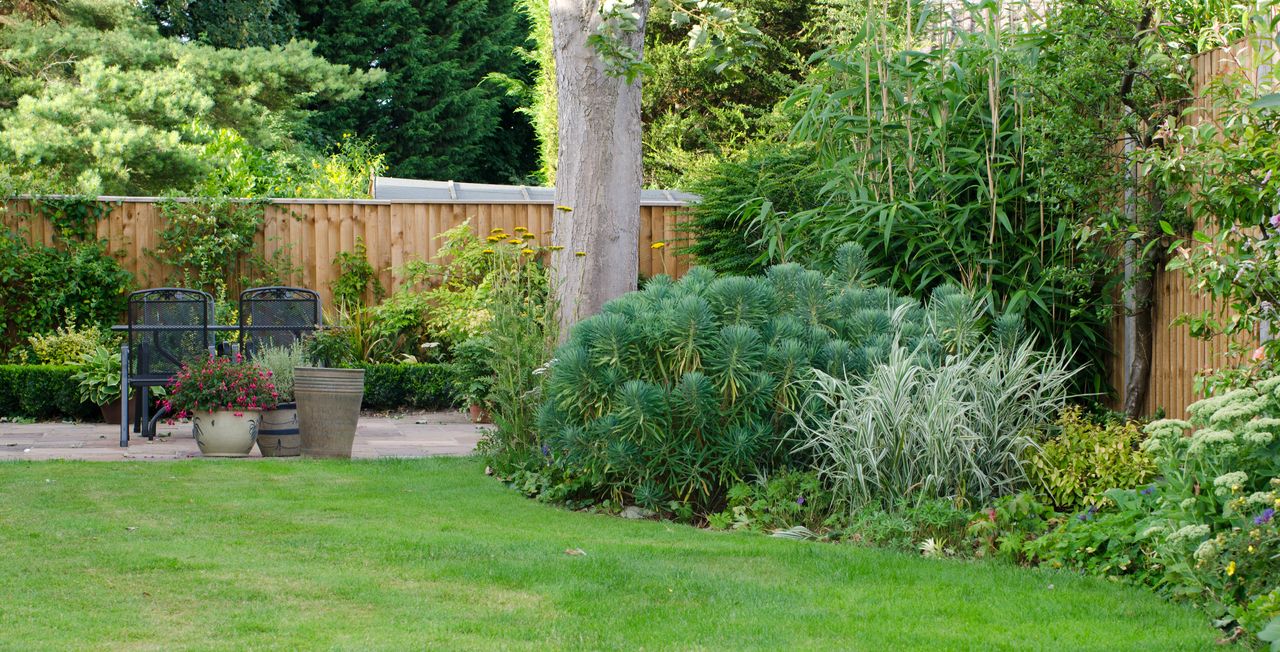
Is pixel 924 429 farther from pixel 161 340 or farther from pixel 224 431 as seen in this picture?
pixel 161 340

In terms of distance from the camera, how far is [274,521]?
5.05 m

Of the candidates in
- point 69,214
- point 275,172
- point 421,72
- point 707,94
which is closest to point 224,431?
point 69,214

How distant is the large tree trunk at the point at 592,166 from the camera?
7.11 metres

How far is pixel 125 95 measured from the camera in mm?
15352

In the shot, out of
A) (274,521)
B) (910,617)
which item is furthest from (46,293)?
(910,617)

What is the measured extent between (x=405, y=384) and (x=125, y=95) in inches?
287

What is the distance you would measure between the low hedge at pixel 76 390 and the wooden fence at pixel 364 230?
154 centimetres

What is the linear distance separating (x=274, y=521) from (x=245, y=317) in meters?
4.07

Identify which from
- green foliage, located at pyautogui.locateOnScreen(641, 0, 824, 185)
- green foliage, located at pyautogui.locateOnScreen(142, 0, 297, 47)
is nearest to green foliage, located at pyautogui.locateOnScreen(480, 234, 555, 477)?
green foliage, located at pyautogui.locateOnScreen(641, 0, 824, 185)

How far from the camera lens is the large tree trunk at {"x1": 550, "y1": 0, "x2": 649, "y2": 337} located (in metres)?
7.11

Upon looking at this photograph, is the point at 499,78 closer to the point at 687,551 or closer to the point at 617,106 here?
the point at 617,106

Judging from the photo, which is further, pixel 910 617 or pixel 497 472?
pixel 497 472

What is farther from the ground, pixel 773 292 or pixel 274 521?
pixel 773 292

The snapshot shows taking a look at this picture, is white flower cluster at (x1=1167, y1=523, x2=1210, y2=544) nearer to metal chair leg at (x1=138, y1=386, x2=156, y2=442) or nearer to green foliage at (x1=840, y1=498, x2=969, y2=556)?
green foliage at (x1=840, y1=498, x2=969, y2=556)
